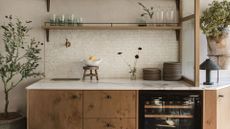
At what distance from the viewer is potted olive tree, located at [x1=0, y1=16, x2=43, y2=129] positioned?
331 cm

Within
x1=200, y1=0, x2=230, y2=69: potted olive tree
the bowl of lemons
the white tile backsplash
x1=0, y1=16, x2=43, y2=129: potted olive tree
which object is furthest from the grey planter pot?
x1=200, y1=0, x2=230, y2=69: potted olive tree

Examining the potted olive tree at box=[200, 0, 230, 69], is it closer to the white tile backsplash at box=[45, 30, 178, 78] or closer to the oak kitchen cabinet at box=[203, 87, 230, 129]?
the white tile backsplash at box=[45, 30, 178, 78]

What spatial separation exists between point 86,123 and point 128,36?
48.5 inches

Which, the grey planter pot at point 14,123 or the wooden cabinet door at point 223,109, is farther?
the grey planter pot at point 14,123

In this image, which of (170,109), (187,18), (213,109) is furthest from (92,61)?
(213,109)

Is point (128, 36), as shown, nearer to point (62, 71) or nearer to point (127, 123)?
point (62, 71)

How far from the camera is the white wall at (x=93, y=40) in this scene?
11.5 ft

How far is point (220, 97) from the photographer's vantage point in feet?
9.70

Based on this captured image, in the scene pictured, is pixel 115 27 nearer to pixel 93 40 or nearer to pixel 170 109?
pixel 93 40

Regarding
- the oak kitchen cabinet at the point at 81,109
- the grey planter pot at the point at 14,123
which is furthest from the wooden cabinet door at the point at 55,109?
the grey planter pot at the point at 14,123

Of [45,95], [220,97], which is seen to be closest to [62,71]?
[45,95]

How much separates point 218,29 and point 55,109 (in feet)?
6.76

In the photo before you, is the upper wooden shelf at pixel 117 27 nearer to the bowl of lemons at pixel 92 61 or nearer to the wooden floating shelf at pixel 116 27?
the wooden floating shelf at pixel 116 27

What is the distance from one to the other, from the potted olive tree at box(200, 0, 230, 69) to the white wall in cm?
41
